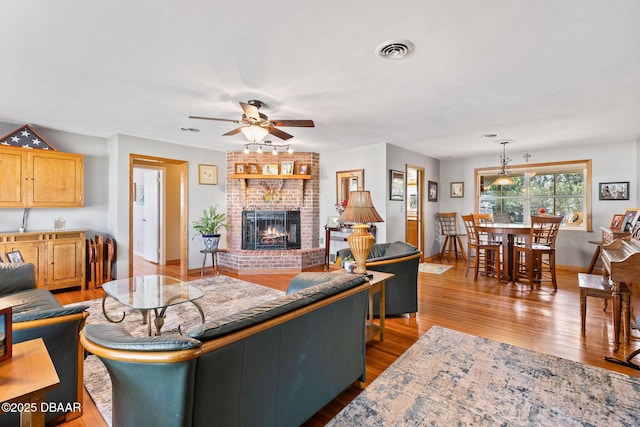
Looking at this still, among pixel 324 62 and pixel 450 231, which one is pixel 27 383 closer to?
pixel 324 62

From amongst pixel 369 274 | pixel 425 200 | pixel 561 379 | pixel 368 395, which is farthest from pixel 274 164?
pixel 561 379

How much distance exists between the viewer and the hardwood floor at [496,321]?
239 cm

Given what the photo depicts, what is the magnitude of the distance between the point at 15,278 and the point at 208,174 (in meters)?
3.51

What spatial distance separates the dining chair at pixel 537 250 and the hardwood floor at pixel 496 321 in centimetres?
25

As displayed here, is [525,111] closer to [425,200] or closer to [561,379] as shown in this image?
[561,379]

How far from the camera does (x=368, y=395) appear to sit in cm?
198

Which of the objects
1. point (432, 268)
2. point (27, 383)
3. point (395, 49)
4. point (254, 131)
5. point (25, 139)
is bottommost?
point (432, 268)

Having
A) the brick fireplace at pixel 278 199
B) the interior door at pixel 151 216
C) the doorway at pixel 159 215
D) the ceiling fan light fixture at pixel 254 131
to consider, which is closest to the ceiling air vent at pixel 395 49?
the ceiling fan light fixture at pixel 254 131

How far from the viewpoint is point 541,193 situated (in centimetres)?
620

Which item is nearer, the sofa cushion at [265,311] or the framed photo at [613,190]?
the sofa cushion at [265,311]

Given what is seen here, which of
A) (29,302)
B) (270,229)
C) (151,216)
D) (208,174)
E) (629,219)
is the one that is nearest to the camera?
(29,302)

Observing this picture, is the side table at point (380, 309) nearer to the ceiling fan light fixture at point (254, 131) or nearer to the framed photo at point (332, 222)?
the ceiling fan light fixture at point (254, 131)

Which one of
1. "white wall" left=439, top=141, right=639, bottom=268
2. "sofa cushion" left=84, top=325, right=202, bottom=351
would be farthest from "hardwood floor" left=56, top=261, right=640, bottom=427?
"white wall" left=439, top=141, right=639, bottom=268

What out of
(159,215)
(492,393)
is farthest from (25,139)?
(492,393)
